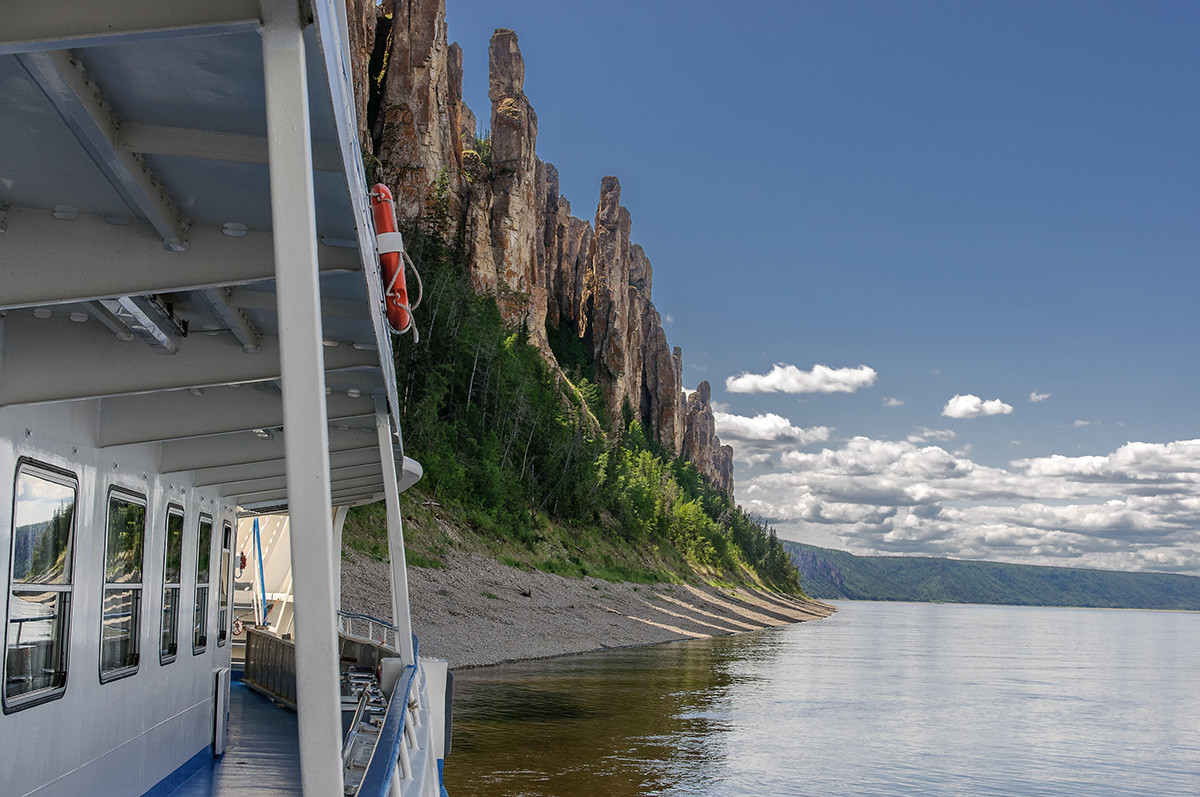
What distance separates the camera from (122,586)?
23.8 feet

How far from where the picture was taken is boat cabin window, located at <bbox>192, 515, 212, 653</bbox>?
10.1 meters

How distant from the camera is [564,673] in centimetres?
3316

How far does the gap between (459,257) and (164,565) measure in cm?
6592

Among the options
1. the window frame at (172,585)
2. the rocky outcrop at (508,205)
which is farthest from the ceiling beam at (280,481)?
the rocky outcrop at (508,205)

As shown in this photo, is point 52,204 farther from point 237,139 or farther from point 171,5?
point 171,5

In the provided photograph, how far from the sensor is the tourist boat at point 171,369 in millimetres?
2871

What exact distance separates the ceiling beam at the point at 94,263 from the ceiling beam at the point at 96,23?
5.22ft

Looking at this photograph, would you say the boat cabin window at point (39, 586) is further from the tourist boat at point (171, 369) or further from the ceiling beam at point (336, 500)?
the ceiling beam at point (336, 500)

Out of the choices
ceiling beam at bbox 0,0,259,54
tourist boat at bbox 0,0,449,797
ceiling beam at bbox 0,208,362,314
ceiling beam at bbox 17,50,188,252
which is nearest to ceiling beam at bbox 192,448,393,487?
tourist boat at bbox 0,0,449,797

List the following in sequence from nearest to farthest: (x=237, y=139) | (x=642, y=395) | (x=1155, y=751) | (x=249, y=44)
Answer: (x=249, y=44)
(x=237, y=139)
(x=1155, y=751)
(x=642, y=395)

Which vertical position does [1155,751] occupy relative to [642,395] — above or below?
below

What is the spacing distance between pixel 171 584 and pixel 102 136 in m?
6.59

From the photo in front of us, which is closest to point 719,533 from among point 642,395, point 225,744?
point 642,395

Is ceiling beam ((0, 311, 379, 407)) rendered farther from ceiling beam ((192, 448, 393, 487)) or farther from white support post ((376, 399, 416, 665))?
ceiling beam ((192, 448, 393, 487))
